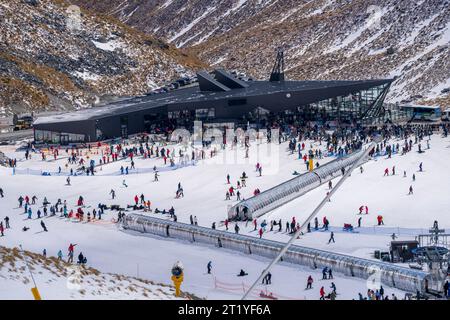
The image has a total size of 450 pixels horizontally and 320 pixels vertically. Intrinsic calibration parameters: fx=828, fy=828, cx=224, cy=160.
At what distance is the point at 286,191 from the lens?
152 feet

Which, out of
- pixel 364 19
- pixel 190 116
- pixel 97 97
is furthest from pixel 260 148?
pixel 364 19

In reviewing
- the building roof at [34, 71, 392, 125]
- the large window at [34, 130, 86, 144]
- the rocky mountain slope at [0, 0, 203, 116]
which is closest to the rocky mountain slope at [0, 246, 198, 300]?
the large window at [34, 130, 86, 144]

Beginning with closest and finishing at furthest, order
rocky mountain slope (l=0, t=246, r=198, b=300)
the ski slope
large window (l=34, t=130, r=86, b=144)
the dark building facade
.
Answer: rocky mountain slope (l=0, t=246, r=198, b=300) → the ski slope → large window (l=34, t=130, r=86, b=144) → the dark building facade

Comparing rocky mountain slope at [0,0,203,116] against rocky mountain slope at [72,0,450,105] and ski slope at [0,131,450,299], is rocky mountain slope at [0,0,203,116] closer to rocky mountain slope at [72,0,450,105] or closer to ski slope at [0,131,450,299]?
rocky mountain slope at [72,0,450,105]

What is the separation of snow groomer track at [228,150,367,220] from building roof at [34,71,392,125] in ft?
72.3

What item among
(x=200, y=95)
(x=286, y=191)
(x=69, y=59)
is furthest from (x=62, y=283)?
(x=69, y=59)

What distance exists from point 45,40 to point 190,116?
1525 inches

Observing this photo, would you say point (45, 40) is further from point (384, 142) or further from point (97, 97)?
point (384, 142)

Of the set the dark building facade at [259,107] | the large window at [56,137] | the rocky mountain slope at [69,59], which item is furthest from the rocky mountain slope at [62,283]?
the rocky mountain slope at [69,59]

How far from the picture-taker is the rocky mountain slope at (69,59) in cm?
9450

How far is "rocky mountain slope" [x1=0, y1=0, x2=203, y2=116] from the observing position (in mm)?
94500

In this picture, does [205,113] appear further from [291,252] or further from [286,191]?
[291,252]

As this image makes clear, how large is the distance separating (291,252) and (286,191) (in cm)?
1156
